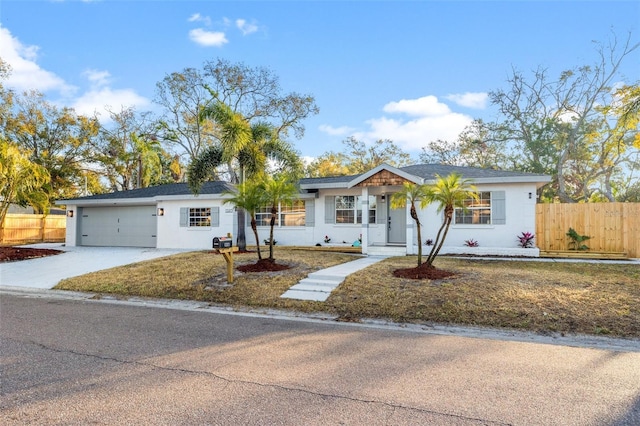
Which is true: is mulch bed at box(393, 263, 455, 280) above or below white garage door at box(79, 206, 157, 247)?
below

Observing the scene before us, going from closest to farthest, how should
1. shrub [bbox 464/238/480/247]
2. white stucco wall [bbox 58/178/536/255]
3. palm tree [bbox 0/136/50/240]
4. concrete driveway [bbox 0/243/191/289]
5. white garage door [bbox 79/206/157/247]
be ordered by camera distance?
concrete driveway [bbox 0/243/191/289] < white stucco wall [bbox 58/178/536/255] < shrub [bbox 464/238/480/247] < palm tree [bbox 0/136/50/240] < white garage door [bbox 79/206/157/247]

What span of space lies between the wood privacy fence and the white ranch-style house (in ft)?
2.68

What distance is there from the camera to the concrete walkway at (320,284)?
749 centimetres

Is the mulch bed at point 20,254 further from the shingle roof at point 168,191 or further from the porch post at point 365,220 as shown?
the porch post at point 365,220

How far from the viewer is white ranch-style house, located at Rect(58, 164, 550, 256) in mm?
12445

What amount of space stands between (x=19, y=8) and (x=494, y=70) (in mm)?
22180

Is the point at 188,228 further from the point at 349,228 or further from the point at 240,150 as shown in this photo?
the point at 349,228

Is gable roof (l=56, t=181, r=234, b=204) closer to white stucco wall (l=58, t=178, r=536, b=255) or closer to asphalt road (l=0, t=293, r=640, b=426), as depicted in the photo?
white stucco wall (l=58, t=178, r=536, b=255)

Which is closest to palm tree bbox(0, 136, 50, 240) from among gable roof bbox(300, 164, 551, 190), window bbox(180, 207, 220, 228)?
window bbox(180, 207, 220, 228)

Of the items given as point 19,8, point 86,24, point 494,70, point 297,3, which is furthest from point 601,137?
point 19,8

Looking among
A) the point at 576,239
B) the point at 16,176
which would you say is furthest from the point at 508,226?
the point at 16,176

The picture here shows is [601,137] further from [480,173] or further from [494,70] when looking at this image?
[480,173]

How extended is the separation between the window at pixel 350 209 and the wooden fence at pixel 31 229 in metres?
18.9

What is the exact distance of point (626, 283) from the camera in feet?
25.1
